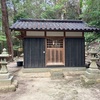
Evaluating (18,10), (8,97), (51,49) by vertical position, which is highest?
(18,10)

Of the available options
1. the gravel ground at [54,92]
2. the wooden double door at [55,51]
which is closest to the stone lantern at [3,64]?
the gravel ground at [54,92]

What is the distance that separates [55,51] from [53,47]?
0.25m

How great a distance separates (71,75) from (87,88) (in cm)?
224

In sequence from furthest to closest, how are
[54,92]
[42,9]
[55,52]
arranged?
[42,9] < [55,52] < [54,92]

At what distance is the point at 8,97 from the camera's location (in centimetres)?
479

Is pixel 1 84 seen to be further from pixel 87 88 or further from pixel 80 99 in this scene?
pixel 87 88

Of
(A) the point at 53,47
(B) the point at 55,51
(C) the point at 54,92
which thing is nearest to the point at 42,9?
(A) the point at 53,47

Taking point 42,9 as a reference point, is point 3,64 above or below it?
below

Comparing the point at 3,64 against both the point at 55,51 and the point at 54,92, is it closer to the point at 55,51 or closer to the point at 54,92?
the point at 54,92

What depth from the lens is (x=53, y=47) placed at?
28.8 ft

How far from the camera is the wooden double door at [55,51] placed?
8.70 m

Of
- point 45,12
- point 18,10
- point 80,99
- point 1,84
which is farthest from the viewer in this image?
point 45,12

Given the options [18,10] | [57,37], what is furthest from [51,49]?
[18,10]

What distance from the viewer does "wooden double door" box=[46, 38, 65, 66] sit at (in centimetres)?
870
